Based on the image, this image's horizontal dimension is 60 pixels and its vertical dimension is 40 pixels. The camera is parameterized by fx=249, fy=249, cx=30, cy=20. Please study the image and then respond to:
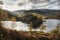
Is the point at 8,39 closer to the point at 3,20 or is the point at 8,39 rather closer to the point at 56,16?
the point at 3,20

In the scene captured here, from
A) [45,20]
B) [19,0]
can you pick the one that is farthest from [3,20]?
[45,20]

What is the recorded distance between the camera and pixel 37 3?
5551 millimetres

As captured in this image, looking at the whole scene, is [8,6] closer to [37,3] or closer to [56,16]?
[37,3]

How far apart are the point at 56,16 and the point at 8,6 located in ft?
3.61

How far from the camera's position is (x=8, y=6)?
5.61 meters

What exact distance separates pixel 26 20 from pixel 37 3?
1.48ft

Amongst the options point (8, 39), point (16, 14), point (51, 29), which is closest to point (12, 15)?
point (16, 14)

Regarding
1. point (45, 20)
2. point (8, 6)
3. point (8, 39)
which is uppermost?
point (8, 6)

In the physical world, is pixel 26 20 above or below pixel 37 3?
below

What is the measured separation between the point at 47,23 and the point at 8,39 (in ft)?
3.02

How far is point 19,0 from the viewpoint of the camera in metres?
5.61

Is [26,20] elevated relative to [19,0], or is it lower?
lower

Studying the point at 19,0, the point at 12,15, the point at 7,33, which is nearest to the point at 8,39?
the point at 7,33

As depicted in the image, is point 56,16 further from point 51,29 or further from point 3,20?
point 3,20
